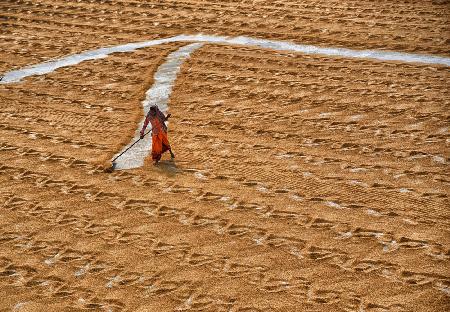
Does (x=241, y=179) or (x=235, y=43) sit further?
(x=235, y=43)

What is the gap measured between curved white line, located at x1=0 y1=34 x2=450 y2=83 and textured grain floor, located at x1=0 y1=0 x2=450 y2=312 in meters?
0.34

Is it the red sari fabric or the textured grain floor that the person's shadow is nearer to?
the textured grain floor

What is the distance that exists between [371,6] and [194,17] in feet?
14.6

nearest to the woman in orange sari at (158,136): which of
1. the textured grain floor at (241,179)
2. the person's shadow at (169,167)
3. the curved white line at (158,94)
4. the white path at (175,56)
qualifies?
the person's shadow at (169,167)

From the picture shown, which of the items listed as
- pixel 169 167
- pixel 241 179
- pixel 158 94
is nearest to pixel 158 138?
pixel 169 167

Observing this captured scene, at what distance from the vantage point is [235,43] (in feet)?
50.0

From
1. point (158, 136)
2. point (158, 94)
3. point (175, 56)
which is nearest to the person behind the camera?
point (158, 136)

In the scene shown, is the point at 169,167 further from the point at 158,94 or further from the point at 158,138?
the point at 158,94

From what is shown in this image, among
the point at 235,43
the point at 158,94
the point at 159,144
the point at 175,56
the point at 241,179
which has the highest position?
the point at 235,43

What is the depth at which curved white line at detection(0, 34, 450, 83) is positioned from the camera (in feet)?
45.3

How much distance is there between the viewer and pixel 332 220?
28.4 feet

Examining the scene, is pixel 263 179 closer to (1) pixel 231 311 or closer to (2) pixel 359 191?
(2) pixel 359 191

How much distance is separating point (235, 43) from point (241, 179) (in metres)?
6.14

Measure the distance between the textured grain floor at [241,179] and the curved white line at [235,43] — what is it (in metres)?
0.34
